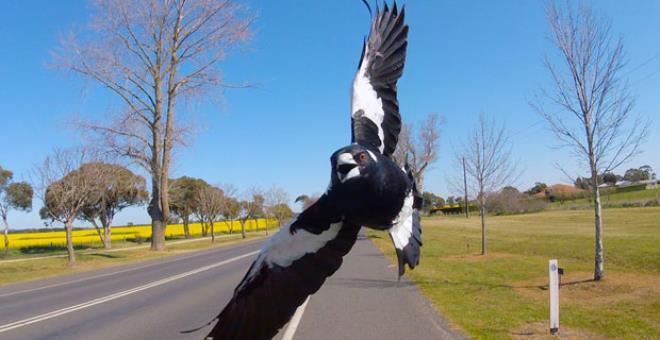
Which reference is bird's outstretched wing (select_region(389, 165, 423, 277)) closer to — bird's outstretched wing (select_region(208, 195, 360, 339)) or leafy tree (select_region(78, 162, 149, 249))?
bird's outstretched wing (select_region(208, 195, 360, 339))

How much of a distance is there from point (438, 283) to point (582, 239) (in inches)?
560

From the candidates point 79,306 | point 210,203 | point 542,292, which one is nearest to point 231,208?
point 210,203

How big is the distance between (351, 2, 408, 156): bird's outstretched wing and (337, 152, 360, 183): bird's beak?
3.65 feet

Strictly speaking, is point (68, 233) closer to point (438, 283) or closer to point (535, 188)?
point (438, 283)

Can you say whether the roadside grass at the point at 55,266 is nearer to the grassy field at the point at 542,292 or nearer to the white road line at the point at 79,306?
the white road line at the point at 79,306

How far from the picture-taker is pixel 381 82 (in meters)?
4.16

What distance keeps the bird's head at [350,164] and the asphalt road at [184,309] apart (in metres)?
4.06

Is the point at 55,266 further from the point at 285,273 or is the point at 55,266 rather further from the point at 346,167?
the point at 346,167

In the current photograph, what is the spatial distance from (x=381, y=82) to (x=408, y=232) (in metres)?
1.43

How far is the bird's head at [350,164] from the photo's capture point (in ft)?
8.21

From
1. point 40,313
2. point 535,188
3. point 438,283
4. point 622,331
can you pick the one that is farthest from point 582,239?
point 535,188

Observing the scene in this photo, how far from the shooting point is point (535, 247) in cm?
2062

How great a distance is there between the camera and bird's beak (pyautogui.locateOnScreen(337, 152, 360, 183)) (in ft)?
8.18

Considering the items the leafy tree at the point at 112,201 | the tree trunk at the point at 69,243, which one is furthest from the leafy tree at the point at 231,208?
the tree trunk at the point at 69,243
